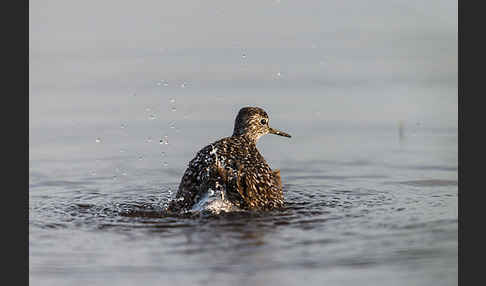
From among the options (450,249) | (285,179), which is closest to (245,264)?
(450,249)

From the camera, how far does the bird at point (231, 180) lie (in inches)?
405

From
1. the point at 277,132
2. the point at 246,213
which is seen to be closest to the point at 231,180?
the point at 246,213

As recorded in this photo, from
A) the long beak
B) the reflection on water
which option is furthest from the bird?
the long beak

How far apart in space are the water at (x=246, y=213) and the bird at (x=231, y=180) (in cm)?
23

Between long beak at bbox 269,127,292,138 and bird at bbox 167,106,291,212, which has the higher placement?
long beak at bbox 269,127,292,138

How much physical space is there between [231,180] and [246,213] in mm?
460

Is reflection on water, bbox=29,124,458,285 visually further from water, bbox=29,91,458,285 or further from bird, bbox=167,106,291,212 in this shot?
bird, bbox=167,106,291,212

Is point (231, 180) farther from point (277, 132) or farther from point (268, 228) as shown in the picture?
point (277, 132)

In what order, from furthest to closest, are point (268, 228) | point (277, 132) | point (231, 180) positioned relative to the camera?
1. point (277, 132)
2. point (231, 180)
3. point (268, 228)

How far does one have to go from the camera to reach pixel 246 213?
1005 centimetres

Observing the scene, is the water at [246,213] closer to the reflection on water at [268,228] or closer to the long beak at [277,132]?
the reflection on water at [268,228]

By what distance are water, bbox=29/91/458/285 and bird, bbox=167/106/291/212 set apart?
23 cm

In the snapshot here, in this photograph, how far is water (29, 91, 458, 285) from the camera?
8.16 metres

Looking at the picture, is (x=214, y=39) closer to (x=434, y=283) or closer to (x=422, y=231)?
(x=422, y=231)
